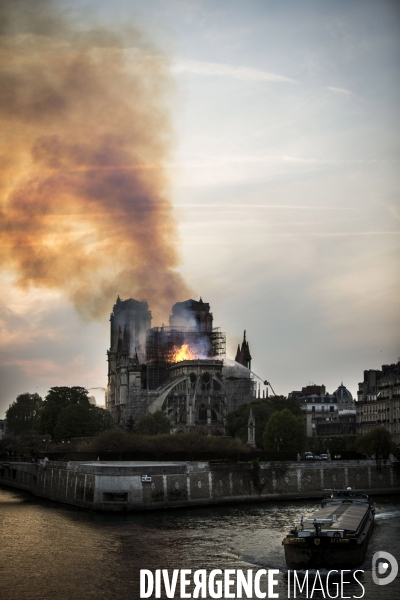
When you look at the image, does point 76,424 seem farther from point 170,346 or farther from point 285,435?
point 170,346

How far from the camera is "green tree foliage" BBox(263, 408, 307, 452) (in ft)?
367

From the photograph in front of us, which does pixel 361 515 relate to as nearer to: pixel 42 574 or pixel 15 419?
pixel 42 574

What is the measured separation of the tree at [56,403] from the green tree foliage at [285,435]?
38.3 meters

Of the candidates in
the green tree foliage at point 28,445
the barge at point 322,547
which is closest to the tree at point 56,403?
the green tree foliage at point 28,445

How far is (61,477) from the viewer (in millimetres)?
85188

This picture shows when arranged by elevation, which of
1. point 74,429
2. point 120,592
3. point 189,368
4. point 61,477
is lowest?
point 120,592

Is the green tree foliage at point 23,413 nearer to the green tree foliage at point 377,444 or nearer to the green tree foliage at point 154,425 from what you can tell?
the green tree foliage at point 154,425

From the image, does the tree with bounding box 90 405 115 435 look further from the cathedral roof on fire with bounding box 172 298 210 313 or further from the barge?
the barge

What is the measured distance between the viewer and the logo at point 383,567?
148 ft

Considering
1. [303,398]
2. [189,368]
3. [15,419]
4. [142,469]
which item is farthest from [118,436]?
[15,419]

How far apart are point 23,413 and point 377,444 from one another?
341 feet

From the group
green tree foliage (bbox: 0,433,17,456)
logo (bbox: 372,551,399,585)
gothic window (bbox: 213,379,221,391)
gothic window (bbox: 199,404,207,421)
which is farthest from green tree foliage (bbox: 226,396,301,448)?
logo (bbox: 372,551,399,585)

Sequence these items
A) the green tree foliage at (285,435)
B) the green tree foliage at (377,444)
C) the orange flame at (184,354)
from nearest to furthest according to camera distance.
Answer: the green tree foliage at (377,444) → the green tree foliage at (285,435) → the orange flame at (184,354)

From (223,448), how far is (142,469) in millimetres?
33437
